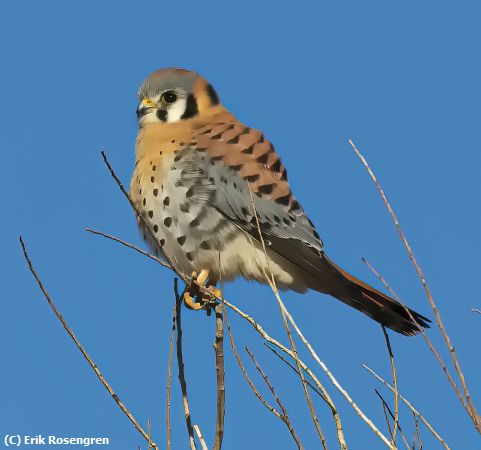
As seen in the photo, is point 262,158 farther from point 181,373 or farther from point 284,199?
point 181,373

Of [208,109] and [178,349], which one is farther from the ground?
[208,109]

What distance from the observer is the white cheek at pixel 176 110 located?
4652 mm

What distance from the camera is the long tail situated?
411cm

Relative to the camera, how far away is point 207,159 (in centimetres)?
435

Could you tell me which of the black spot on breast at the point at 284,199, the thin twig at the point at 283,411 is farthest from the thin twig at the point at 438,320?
the black spot on breast at the point at 284,199

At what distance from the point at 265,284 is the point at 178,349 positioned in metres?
1.47

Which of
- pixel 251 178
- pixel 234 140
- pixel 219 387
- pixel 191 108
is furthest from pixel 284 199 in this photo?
pixel 219 387

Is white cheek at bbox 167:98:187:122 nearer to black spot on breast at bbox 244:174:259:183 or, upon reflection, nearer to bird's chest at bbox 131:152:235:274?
bird's chest at bbox 131:152:235:274

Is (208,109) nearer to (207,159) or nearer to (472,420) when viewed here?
(207,159)

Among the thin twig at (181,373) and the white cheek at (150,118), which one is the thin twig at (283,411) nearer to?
the thin twig at (181,373)

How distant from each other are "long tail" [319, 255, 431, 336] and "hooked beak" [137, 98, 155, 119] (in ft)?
3.89

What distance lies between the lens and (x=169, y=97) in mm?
4703

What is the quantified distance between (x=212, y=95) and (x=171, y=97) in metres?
0.27

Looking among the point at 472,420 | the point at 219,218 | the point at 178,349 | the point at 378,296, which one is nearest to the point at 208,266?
the point at 219,218
